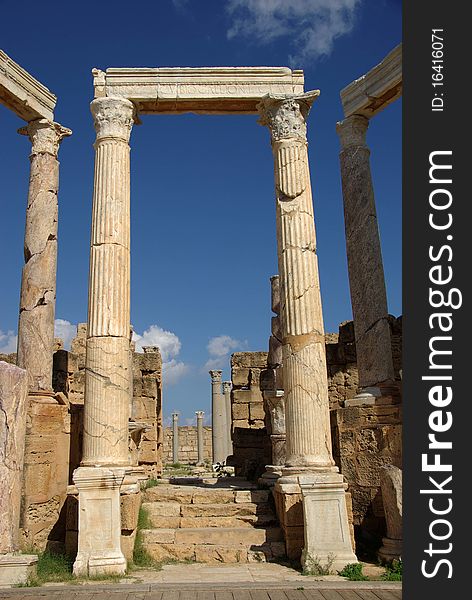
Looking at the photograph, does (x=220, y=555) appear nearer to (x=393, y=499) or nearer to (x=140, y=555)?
(x=140, y=555)

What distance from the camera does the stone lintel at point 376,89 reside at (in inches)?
541

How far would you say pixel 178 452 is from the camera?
40.3 m

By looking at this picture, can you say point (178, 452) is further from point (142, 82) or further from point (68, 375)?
point (142, 82)

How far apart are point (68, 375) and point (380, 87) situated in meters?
10.4

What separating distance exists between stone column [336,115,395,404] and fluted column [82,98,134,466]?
16.2ft

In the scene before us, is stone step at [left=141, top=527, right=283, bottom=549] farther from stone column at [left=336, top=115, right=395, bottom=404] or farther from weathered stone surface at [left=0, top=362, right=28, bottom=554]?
stone column at [left=336, top=115, right=395, bottom=404]

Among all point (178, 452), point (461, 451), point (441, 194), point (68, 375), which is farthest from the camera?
point (178, 452)

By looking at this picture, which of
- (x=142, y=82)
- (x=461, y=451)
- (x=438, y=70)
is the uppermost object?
(x=142, y=82)

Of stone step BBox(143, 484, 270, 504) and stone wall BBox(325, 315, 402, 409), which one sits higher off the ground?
stone wall BBox(325, 315, 402, 409)

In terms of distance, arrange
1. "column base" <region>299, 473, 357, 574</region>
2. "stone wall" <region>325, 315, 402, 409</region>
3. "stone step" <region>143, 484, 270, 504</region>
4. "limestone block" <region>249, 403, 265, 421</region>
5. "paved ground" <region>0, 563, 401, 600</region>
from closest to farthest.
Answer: "paved ground" <region>0, 563, 401, 600</region> → "column base" <region>299, 473, 357, 574</region> → "stone step" <region>143, 484, 270, 504</region> → "stone wall" <region>325, 315, 402, 409</region> → "limestone block" <region>249, 403, 265, 421</region>

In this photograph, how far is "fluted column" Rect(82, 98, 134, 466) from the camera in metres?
10.9

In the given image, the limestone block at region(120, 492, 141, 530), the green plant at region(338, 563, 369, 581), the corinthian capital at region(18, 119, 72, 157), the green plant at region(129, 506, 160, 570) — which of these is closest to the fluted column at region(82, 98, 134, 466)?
the limestone block at region(120, 492, 141, 530)

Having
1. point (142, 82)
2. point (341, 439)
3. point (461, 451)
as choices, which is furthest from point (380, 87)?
point (461, 451)

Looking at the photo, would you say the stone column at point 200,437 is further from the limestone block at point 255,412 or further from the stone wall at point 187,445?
the limestone block at point 255,412
